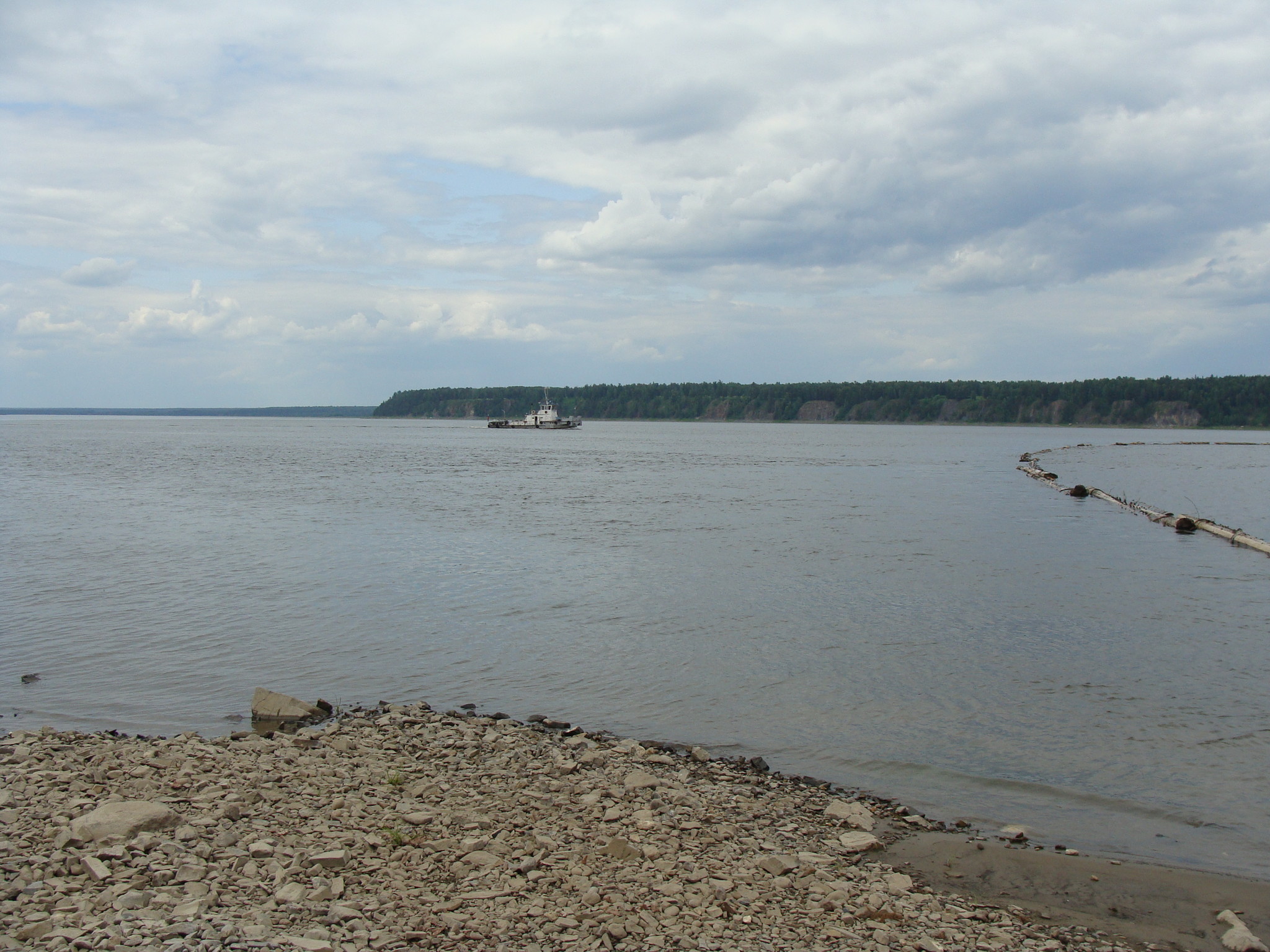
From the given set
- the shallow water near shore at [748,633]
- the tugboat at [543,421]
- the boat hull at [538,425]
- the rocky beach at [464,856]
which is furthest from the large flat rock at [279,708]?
the boat hull at [538,425]

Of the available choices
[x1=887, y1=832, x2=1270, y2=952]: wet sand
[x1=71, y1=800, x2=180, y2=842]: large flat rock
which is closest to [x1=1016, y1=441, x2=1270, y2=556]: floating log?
[x1=887, y1=832, x2=1270, y2=952]: wet sand

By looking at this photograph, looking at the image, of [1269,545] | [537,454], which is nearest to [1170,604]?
[1269,545]

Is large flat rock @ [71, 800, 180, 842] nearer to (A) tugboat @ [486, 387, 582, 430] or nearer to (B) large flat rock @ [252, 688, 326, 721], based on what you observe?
(B) large flat rock @ [252, 688, 326, 721]

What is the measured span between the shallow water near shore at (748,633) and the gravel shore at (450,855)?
6.08 ft

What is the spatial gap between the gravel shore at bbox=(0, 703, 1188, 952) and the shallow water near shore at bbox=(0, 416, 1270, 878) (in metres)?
1.85

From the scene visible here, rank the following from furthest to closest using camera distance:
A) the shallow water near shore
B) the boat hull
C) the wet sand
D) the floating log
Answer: the boat hull
the floating log
the shallow water near shore
the wet sand

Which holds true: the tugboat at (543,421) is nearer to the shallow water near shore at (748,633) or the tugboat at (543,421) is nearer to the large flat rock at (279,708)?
the shallow water near shore at (748,633)

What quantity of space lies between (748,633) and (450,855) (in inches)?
412

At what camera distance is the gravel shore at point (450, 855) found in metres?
6.48

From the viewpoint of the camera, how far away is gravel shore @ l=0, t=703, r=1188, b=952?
6477 mm

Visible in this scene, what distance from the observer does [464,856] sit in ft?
25.2

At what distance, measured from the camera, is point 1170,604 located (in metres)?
20.8

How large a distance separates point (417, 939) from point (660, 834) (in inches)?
98.9

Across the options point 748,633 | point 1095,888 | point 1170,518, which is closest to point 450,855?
point 1095,888
